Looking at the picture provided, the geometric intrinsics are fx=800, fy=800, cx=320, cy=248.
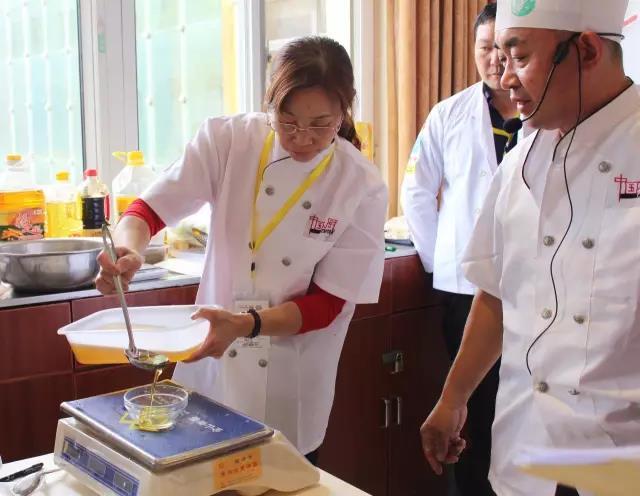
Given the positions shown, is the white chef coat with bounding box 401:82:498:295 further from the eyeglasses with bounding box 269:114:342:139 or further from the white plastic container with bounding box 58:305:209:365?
the white plastic container with bounding box 58:305:209:365

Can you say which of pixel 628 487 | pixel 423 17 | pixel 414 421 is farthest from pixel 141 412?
pixel 423 17

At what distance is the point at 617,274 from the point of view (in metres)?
1.27

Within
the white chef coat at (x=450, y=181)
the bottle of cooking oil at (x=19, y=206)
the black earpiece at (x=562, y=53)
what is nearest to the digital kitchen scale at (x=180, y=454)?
the black earpiece at (x=562, y=53)

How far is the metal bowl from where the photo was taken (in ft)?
6.03

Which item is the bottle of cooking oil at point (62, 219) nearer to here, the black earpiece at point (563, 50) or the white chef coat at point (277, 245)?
the white chef coat at point (277, 245)

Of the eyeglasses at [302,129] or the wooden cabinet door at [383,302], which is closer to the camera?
the eyeglasses at [302,129]

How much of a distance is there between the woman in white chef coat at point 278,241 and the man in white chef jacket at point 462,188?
0.81 metres

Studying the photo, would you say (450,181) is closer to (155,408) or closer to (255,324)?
(255,324)

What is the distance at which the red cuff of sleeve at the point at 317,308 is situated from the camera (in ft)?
5.32

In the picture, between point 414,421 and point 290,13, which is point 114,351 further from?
point 290,13

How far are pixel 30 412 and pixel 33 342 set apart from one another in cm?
17

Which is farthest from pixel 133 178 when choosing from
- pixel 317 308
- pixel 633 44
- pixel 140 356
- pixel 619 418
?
pixel 633 44

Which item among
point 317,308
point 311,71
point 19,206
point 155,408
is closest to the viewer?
point 155,408

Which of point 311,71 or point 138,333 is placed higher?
point 311,71
